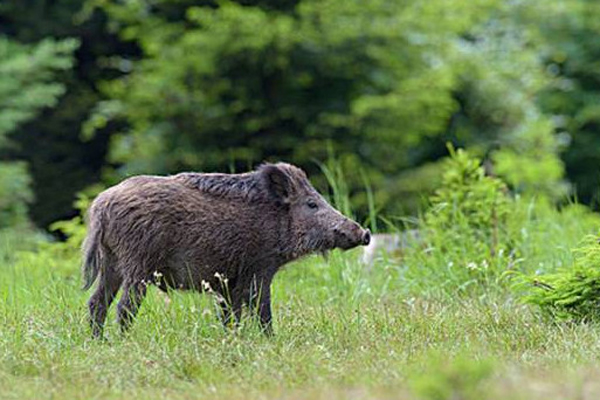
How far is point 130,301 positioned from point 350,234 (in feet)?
4.89

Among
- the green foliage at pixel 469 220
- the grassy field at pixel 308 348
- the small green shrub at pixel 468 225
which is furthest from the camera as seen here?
the green foliage at pixel 469 220

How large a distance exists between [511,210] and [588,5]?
8.37 m

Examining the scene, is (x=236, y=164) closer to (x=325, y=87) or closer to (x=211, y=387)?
(x=325, y=87)

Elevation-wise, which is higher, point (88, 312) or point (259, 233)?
point (259, 233)

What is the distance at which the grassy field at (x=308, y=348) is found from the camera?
17.3ft

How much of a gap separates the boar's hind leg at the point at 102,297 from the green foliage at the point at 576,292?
256 cm

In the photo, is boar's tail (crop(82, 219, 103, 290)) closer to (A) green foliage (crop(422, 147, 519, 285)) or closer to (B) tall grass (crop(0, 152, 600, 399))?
(B) tall grass (crop(0, 152, 600, 399))

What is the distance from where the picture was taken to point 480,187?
33.3 feet

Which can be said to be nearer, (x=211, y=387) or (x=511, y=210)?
(x=211, y=387)

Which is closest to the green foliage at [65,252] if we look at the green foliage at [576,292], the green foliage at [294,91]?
the green foliage at [294,91]

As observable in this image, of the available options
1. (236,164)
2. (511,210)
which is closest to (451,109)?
(236,164)

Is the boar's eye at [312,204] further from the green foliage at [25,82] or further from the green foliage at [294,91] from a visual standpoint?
the green foliage at [25,82]

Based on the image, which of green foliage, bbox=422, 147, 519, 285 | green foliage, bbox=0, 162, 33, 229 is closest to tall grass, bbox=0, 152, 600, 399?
green foliage, bbox=422, 147, 519, 285

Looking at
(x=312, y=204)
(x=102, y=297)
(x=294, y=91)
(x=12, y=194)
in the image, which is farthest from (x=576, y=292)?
(x=12, y=194)
